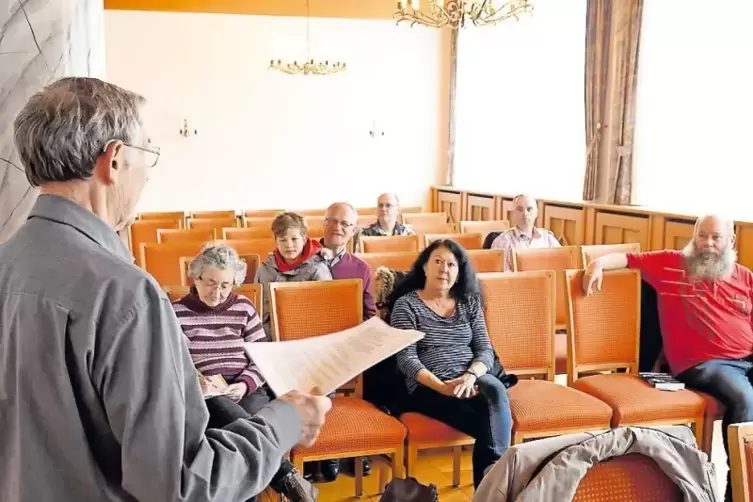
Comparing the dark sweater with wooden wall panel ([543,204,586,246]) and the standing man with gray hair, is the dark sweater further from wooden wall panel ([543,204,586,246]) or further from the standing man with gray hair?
the standing man with gray hair

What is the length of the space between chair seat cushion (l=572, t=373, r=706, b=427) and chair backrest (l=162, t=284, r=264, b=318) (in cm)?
155

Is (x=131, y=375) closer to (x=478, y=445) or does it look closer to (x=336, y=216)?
(x=478, y=445)

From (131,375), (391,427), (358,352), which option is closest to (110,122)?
(131,375)

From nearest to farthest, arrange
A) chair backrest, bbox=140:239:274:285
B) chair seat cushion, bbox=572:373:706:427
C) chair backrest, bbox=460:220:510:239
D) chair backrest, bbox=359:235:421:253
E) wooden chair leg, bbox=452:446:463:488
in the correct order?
1. chair seat cushion, bbox=572:373:706:427
2. wooden chair leg, bbox=452:446:463:488
3. chair backrest, bbox=140:239:274:285
4. chair backrest, bbox=359:235:421:253
5. chair backrest, bbox=460:220:510:239

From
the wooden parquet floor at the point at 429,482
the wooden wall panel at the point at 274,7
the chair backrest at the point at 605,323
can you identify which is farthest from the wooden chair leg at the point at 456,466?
the wooden wall panel at the point at 274,7

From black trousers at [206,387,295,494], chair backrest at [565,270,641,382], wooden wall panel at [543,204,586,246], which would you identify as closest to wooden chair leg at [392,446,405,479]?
black trousers at [206,387,295,494]

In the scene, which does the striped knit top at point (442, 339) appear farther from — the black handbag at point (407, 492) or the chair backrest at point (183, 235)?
the chair backrest at point (183, 235)

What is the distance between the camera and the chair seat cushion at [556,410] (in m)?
3.00

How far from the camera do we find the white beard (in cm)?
363

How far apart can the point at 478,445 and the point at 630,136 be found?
3.75m

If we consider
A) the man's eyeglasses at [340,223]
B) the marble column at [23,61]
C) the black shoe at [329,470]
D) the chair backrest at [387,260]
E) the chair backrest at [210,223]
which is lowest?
the black shoe at [329,470]

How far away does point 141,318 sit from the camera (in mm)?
940

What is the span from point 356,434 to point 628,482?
54.3 inches

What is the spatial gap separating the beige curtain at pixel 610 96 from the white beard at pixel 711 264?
228 centimetres
